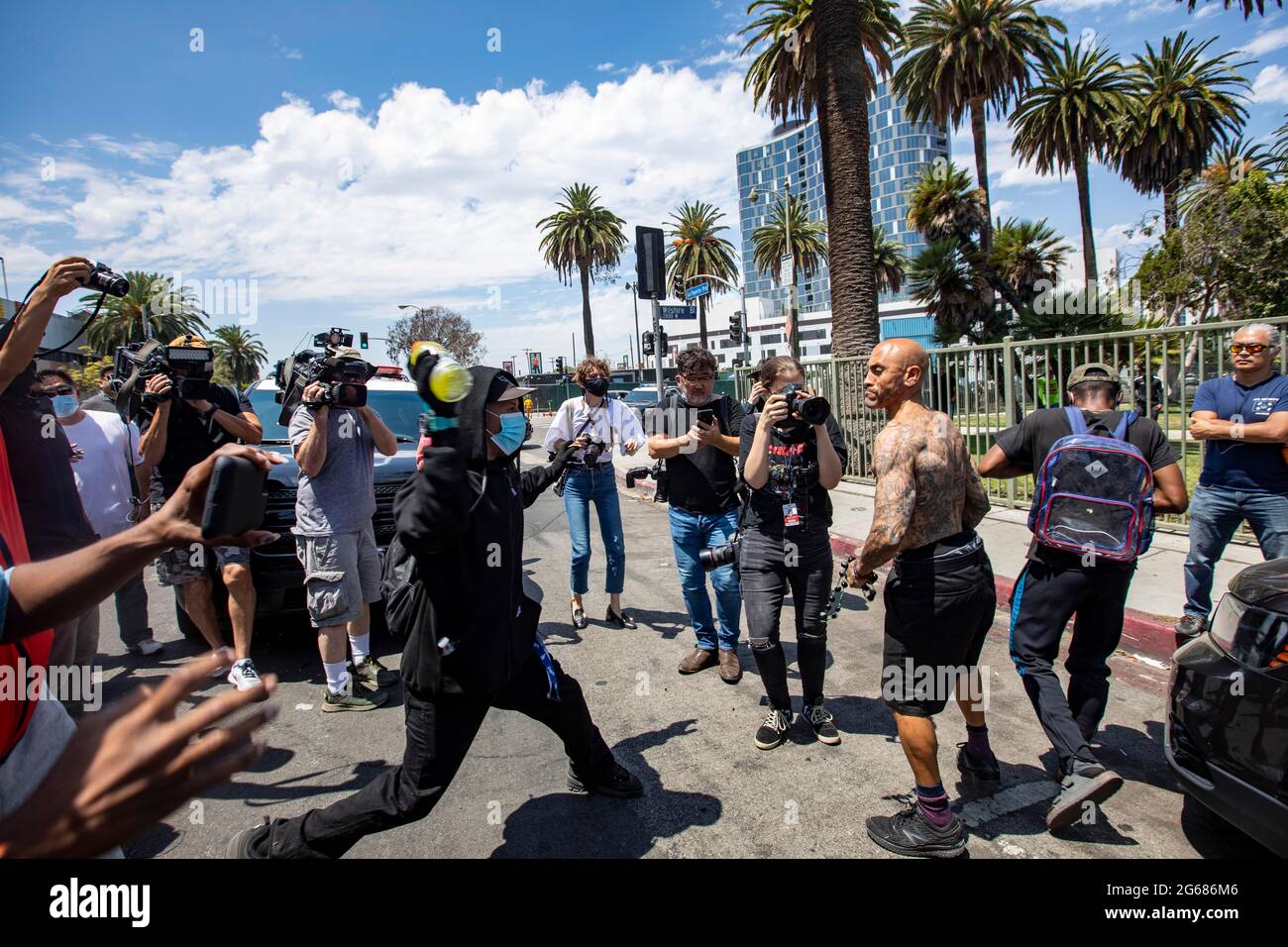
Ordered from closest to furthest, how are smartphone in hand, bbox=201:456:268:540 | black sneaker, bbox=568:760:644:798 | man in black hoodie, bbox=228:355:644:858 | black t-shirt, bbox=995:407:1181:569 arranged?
smartphone in hand, bbox=201:456:268:540 → man in black hoodie, bbox=228:355:644:858 → black sneaker, bbox=568:760:644:798 → black t-shirt, bbox=995:407:1181:569

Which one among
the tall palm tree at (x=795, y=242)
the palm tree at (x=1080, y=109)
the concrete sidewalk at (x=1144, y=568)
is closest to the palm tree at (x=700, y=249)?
the tall palm tree at (x=795, y=242)

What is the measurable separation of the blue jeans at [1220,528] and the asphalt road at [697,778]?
0.71 m

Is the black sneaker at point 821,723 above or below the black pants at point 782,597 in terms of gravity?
below

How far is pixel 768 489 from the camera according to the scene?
12.0 feet

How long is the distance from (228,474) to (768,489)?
2.82m

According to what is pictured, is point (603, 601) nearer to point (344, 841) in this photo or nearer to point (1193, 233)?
point (344, 841)

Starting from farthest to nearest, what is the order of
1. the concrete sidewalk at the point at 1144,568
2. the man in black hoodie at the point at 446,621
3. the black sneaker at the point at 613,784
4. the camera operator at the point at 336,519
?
the concrete sidewalk at the point at 1144,568 → the camera operator at the point at 336,519 → the black sneaker at the point at 613,784 → the man in black hoodie at the point at 446,621

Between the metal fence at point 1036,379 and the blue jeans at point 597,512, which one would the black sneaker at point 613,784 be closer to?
the blue jeans at point 597,512

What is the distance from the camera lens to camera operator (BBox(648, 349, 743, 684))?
435cm

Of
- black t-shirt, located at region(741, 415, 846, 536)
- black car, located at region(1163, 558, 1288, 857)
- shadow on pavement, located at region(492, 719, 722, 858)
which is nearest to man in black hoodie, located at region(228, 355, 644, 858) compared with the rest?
shadow on pavement, located at region(492, 719, 722, 858)

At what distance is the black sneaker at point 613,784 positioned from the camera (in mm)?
3066

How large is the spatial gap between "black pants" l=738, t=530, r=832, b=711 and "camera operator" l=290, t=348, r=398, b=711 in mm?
2334

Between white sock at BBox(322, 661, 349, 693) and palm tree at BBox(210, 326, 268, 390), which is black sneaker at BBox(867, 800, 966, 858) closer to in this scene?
white sock at BBox(322, 661, 349, 693)

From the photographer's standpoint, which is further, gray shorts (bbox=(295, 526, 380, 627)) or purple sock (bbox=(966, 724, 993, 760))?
gray shorts (bbox=(295, 526, 380, 627))
